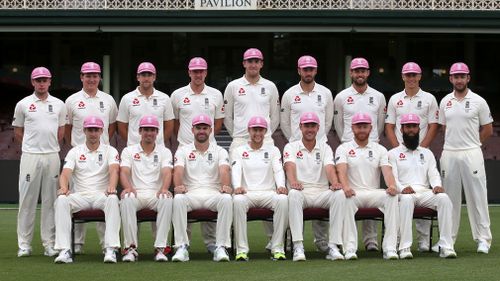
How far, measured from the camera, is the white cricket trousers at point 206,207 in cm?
1417

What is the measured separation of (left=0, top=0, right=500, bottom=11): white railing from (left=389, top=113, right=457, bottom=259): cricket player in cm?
1556

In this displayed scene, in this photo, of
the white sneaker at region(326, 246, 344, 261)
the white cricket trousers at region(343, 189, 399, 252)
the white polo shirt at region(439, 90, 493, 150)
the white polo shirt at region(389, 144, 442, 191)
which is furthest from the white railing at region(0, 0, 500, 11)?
the white sneaker at region(326, 246, 344, 261)

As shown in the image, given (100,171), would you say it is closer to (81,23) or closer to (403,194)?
(403,194)

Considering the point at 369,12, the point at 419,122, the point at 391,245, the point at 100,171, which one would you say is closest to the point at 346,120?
the point at 419,122

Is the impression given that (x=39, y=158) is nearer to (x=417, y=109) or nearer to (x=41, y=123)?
(x=41, y=123)

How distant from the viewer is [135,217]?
14.3m

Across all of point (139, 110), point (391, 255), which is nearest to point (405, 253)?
point (391, 255)

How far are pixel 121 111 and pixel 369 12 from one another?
1564 centimetres

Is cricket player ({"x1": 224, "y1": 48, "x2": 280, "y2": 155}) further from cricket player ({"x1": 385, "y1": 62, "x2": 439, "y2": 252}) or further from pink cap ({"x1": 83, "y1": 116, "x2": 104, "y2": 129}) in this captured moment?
pink cap ({"x1": 83, "y1": 116, "x2": 104, "y2": 129})

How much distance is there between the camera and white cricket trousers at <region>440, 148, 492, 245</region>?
15.4 meters

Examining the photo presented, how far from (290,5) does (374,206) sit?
53.9ft

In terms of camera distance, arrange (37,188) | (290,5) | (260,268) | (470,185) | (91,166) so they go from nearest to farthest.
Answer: (260,268)
(91,166)
(37,188)
(470,185)
(290,5)

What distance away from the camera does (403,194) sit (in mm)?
14500

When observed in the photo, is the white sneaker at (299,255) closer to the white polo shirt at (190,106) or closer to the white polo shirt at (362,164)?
the white polo shirt at (362,164)
